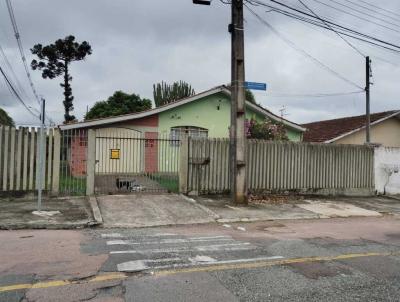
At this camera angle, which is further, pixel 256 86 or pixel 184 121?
pixel 184 121

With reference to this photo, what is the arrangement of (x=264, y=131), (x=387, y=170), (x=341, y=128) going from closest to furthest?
(x=387, y=170), (x=264, y=131), (x=341, y=128)

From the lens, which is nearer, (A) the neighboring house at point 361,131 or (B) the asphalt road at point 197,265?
(B) the asphalt road at point 197,265

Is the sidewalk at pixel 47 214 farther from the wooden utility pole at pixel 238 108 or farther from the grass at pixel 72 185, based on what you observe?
the wooden utility pole at pixel 238 108

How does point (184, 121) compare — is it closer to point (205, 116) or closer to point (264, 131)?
point (205, 116)

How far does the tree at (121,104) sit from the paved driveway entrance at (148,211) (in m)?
28.1

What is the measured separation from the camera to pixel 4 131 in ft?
39.4

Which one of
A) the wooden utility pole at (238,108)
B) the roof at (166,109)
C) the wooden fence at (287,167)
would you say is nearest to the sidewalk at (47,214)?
the wooden fence at (287,167)

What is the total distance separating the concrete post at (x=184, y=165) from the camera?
1419 cm

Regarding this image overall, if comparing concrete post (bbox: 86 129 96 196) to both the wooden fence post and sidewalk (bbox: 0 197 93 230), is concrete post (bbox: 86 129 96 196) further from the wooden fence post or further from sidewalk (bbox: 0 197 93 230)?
the wooden fence post

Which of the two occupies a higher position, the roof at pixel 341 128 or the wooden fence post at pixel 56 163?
the roof at pixel 341 128

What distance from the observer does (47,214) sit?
33.6 ft

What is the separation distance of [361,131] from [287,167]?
11.9 meters

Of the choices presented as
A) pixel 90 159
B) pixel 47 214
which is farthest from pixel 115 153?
pixel 47 214

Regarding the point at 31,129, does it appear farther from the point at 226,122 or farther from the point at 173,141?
the point at 226,122
